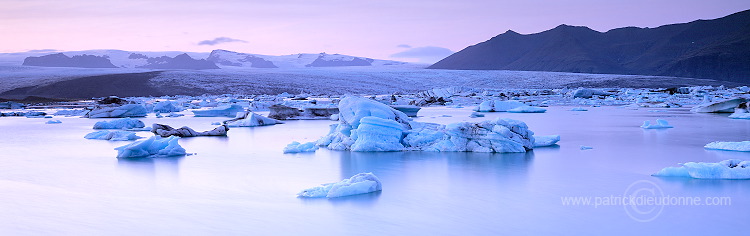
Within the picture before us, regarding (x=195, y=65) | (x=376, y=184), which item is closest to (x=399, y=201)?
(x=376, y=184)

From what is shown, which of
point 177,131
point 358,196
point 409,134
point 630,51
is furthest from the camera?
point 630,51

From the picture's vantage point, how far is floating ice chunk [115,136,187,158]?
19.9ft

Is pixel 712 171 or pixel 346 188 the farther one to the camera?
pixel 712 171

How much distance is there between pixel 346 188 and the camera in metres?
3.81

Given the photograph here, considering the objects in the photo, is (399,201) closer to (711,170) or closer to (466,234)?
(466,234)

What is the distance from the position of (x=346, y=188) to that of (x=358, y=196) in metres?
0.08

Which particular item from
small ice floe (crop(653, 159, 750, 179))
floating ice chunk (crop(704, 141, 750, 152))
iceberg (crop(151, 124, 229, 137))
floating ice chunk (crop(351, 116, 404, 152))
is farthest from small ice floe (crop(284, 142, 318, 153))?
floating ice chunk (crop(704, 141, 750, 152))

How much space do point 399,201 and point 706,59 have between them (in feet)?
233

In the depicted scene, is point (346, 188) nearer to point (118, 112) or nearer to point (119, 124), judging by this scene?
point (119, 124)

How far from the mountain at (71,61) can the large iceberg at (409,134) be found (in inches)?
2576

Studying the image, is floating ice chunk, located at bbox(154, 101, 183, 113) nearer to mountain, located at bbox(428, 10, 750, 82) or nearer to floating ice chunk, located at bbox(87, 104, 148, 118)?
floating ice chunk, located at bbox(87, 104, 148, 118)

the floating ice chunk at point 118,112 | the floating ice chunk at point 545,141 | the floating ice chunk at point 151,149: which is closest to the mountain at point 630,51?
the floating ice chunk at point 118,112

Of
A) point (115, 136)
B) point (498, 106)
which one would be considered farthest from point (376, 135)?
point (498, 106)

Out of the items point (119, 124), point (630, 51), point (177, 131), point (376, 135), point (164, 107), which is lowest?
point (164, 107)
